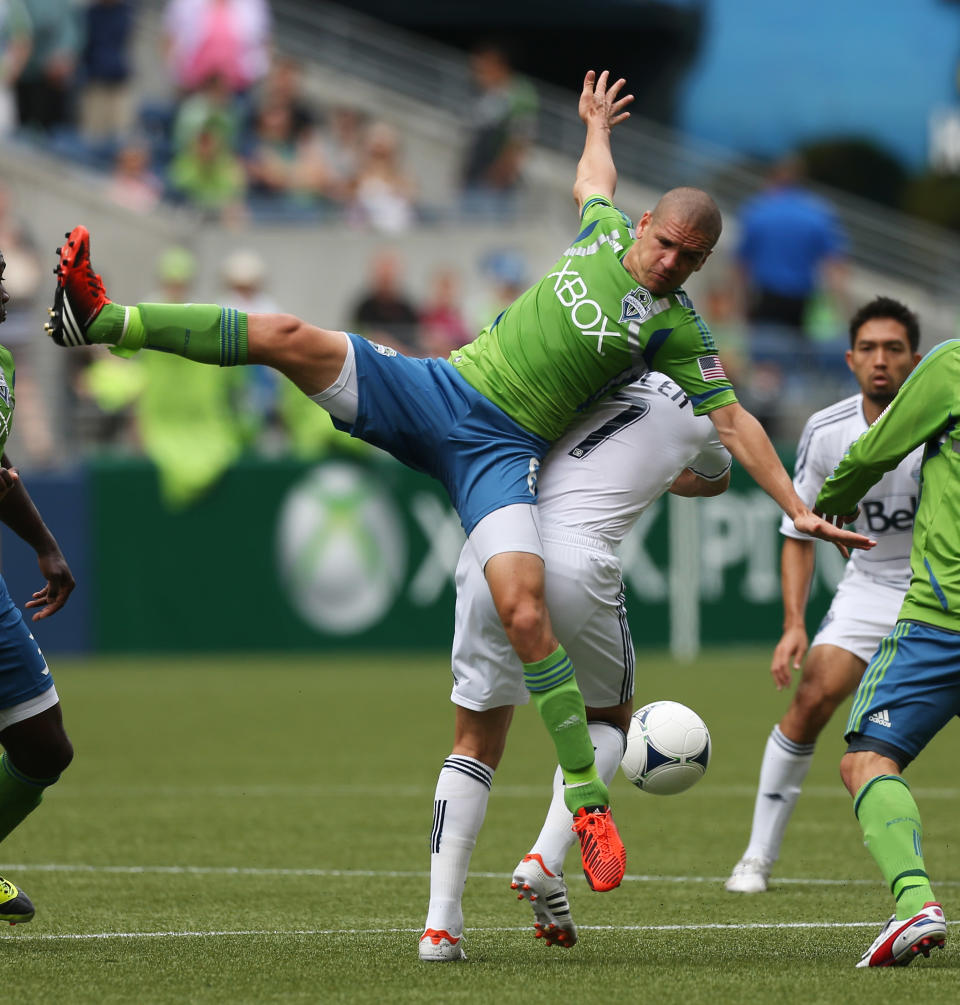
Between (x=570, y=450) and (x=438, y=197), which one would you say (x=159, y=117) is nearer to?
(x=438, y=197)

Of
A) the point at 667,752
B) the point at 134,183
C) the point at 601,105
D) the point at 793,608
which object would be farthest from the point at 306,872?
the point at 134,183

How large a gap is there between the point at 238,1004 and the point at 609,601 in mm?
1755

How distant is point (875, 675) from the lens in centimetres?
565

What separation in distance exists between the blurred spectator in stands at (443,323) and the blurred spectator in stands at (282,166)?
9.96 ft

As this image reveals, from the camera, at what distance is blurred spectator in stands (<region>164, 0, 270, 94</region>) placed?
71.2 ft

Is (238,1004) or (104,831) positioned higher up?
(238,1004)

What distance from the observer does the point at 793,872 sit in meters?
7.86

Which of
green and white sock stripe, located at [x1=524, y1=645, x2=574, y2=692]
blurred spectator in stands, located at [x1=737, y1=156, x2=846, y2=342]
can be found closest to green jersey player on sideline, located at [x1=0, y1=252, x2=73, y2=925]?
green and white sock stripe, located at [x1=524, y1=645, x2=574, y2=692]

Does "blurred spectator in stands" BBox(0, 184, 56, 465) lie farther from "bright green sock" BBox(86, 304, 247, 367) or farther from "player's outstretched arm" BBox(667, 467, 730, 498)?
"bright green sock" BBox(86, 304, 247, 367)

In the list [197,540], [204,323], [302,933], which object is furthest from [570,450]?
[197,540]

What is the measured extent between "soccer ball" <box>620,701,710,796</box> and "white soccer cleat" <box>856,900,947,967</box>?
110cm

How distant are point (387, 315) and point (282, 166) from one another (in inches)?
159

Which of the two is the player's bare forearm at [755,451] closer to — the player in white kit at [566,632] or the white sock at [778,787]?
the player in white kit at [566,632]

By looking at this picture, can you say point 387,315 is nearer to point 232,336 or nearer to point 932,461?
point 232,336
